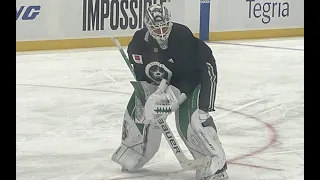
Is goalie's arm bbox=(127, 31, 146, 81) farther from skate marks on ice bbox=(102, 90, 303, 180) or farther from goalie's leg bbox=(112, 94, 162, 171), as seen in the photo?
skate marks on ice bbox=(102, 90, 303, 180)

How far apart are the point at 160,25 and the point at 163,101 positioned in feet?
0.95

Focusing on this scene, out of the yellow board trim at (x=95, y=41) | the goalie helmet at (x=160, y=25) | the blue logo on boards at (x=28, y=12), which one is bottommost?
the yellow board trim at (x=95, y=41)

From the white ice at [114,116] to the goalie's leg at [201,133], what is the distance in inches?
7.4

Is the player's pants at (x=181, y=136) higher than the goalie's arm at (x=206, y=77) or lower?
lower

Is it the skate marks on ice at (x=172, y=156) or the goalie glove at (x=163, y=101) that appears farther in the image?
the skate marks on ice at (x=172, y=156)

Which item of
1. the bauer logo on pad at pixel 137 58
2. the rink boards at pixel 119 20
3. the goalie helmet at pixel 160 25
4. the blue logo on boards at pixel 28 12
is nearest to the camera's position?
the goalie helmet at pixel 160 25

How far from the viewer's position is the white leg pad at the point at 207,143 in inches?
112

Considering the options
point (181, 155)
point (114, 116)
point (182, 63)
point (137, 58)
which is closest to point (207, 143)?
point (181, 155)

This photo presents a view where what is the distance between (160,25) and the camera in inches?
110

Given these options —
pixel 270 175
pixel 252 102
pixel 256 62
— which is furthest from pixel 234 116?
pixel 256 62

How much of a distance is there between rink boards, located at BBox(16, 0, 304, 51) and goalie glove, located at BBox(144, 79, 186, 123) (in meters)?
4.83

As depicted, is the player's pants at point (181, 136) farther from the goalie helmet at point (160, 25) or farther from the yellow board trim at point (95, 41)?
the yellow board trim at point (95, 41)

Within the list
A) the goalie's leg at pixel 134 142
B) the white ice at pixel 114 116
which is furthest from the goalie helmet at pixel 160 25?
the white ice at pixel 114 116
